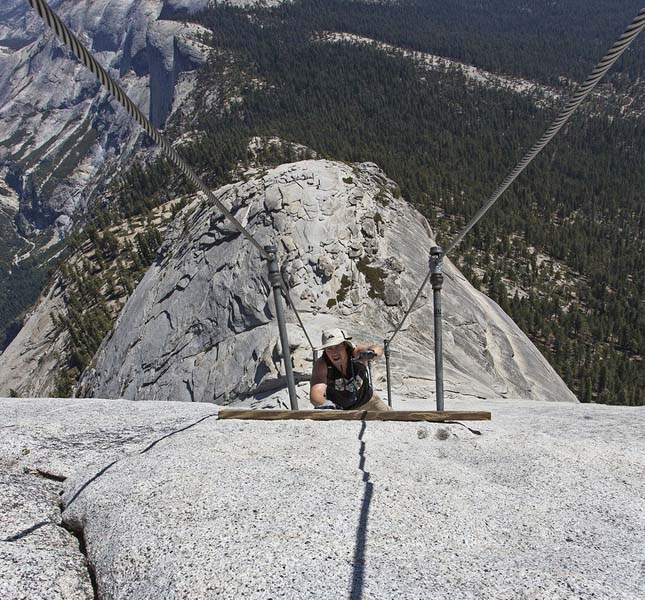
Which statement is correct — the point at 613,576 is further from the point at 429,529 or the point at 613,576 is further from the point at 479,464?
the point at 479,464

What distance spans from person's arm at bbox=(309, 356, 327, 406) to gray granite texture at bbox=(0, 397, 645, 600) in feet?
1.98

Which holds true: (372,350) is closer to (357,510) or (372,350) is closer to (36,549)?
(357,510)

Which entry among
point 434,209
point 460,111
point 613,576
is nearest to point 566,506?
Result: point 613,576

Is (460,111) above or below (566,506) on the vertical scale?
above

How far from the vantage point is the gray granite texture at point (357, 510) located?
3.93 metres

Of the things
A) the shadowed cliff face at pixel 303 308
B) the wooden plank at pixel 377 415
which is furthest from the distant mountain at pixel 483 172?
the wooden plank at pixel 377 415

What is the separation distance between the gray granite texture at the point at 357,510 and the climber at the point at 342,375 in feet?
3.17

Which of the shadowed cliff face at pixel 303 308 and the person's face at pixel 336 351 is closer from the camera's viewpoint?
the person's face at pixel 336 351

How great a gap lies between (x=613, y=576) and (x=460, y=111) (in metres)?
198

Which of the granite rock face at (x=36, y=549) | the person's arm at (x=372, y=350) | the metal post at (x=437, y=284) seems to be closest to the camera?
the granite rock face at (x=36, y=549)

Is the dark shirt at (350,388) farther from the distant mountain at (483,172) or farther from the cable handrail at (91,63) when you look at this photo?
the distant mountain at (483,172)

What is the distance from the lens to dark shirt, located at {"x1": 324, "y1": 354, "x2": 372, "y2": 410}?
8195 mm

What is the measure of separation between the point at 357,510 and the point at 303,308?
55.8 ft

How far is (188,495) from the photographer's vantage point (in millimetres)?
5219
